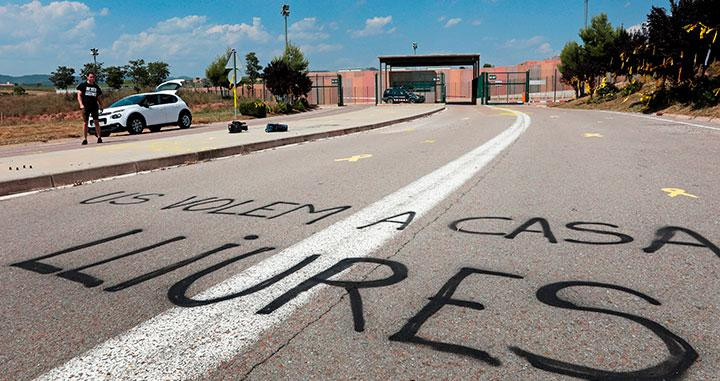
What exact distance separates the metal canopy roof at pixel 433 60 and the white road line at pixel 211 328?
51.5 meters

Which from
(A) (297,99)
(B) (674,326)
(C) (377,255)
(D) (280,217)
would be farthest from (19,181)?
(A) (297,99)

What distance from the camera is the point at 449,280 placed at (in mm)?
3551

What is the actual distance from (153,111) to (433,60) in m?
40.7

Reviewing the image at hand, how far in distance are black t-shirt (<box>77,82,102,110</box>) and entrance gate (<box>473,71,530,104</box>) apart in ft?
132

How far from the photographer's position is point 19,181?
7.70m

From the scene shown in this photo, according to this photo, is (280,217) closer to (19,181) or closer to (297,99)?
(19,181)

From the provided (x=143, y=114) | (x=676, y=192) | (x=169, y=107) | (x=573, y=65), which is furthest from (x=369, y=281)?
(x=573, y=65)

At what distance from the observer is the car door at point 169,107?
69.2 ft

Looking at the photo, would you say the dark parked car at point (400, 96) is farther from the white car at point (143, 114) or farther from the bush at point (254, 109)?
the white car at point (143, 114)

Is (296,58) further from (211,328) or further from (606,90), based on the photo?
(211,328)

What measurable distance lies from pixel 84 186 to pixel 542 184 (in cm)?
631

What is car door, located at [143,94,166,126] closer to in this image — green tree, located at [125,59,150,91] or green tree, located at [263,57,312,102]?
green tree, located at [263,57,312,102]

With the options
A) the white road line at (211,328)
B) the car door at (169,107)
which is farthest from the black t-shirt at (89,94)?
the white road line at (211,328)

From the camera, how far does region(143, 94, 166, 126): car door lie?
2033 cm
